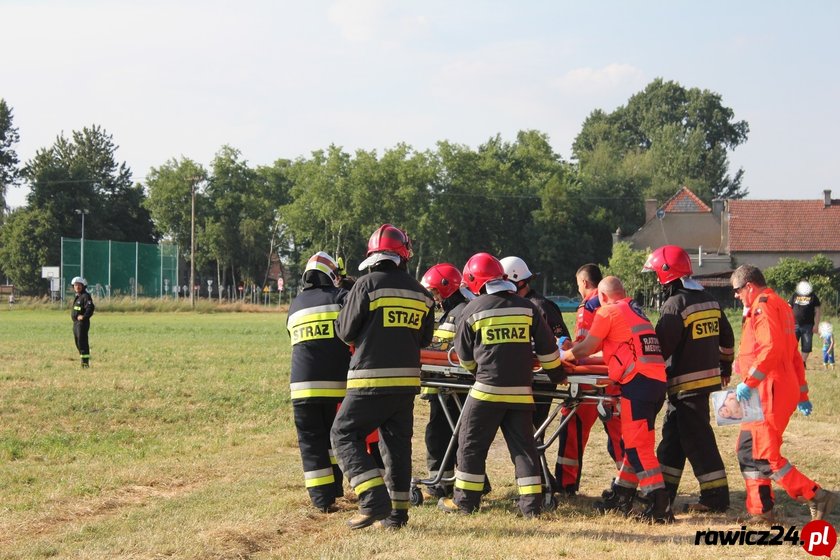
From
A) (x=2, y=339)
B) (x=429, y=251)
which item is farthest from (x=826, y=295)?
(x=2, y=339)

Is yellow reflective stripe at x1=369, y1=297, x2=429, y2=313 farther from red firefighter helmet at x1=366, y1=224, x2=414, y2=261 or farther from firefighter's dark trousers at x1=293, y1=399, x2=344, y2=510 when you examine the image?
firefighter's dark trousers at x1=293, y1=399, x2=344, y2=510

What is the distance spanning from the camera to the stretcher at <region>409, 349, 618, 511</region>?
847 centimetres

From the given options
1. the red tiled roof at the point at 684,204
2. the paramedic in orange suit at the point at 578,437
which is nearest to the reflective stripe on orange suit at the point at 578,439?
the paramedic in orange suit at the point at 578,437

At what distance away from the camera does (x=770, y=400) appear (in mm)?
7855

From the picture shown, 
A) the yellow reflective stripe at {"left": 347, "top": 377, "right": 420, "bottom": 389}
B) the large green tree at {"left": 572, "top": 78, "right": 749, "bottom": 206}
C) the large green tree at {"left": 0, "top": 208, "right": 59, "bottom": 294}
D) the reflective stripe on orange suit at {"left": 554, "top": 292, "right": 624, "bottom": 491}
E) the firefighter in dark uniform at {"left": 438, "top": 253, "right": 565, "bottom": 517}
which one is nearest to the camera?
the yellow reflective stripe at {"left": 347, "top": 377, "right": 420, "bottom": 389}

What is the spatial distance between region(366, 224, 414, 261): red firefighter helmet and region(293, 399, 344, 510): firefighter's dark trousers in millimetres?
1422

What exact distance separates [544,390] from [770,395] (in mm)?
1929

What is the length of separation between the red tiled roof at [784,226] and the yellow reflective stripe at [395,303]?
6987 centimetres

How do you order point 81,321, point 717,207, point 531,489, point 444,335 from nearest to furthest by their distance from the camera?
point 531,489 → point 444,335 → point 81,321 → point 717,207

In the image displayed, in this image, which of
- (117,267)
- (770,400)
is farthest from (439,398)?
(117,267)

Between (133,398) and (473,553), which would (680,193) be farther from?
(473,553)

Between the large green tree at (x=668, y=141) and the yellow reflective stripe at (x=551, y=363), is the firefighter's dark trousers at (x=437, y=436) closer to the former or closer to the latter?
the yellow reflective stripe at (x=551, y=363)

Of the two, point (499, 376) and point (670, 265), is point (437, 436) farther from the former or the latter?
point (670, 265)

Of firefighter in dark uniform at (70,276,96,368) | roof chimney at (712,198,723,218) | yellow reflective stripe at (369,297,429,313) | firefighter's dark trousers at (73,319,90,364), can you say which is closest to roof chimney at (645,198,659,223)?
roof chimney at (712,198,723,218)
